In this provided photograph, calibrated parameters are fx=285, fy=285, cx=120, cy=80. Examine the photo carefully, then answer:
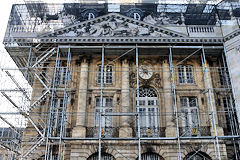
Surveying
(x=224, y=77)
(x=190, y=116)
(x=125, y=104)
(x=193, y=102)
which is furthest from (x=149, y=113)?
(x=224, y=77)

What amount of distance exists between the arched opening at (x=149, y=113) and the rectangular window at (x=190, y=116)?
5.51ft

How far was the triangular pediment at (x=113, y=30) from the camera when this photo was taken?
19312 millimetres

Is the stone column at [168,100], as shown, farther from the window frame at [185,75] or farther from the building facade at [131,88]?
the window frame at [185,75]

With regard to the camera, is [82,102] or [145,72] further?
[145,72]

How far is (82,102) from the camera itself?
59.8 ft

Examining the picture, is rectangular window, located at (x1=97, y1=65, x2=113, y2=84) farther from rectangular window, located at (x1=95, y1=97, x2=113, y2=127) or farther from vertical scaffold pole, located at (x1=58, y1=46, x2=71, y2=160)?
vertical scaffold pole, located at (x1=58, y1=46, x2=71, y2=160)

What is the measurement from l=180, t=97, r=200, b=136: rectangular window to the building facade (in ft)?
0.20

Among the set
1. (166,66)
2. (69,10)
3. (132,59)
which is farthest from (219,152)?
(69,10)

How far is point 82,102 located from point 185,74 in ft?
24.2

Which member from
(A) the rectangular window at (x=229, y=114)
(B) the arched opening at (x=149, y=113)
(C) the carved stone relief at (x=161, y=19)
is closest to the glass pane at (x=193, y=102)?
(A) the rectangular window at (x=229, y=114)

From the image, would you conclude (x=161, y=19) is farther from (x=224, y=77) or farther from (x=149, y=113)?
(x=149, y=113)

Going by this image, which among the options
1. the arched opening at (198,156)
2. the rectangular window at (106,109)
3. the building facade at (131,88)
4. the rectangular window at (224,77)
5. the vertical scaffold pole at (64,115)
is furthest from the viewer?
the rectangular window at (224,77)

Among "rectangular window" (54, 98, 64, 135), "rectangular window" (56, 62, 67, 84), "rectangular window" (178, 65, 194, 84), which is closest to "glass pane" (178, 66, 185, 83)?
"rectangular window" (178, 65, 194, 84)

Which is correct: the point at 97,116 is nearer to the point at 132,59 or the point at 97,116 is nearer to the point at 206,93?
the point at 132,59
